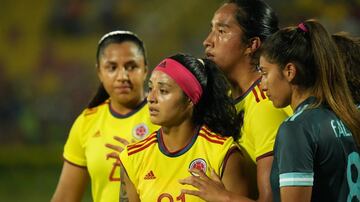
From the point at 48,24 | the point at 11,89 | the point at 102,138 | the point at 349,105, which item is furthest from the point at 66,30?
the point at 349,105

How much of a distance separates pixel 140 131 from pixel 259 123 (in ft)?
3.99

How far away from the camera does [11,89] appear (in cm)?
1175

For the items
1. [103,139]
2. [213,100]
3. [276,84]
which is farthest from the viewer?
[103,139]

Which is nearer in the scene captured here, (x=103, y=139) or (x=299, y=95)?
(x=299, y=95)

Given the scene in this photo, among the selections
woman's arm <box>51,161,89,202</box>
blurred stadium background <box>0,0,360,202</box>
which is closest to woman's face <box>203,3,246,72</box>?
woman's arm <box>51,161,89,202</box>

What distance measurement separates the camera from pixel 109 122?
4.99m

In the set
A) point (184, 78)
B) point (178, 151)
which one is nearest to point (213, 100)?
point (184, 78)

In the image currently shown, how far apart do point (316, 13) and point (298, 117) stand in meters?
8.67

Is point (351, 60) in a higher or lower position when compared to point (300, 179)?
higher

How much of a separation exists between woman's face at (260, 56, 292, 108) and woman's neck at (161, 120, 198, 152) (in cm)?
55

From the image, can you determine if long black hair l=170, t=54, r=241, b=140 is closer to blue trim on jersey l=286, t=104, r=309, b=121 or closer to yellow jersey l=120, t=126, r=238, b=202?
yellow jersey l=120, t=126, r=238, b=202

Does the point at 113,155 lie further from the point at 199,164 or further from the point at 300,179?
the point at 300,179

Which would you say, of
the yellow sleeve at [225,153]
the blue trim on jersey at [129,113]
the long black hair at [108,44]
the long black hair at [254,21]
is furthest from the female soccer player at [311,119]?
the long black hair at [108,44]

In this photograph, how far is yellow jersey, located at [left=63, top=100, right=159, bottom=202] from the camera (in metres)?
4.78
